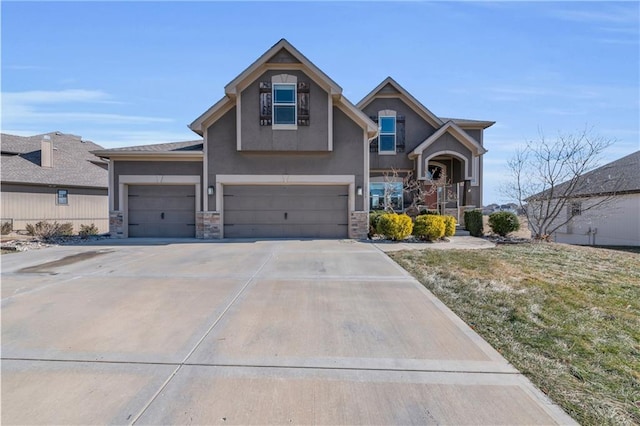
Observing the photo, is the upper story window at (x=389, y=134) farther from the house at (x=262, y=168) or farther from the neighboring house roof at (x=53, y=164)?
the neighboring house roof at (x=53, y=164)

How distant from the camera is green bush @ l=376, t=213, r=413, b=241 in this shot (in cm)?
1329

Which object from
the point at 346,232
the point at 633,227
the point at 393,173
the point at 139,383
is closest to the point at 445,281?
the point at 139,383

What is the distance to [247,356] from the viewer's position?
12.1 feet

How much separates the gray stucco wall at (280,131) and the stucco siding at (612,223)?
598 inches

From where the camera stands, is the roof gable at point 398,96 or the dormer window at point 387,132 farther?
the dormer window at point 387,132

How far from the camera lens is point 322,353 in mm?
3793

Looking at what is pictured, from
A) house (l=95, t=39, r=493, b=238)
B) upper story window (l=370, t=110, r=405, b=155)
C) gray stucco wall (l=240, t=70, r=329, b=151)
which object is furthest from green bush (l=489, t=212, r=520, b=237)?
gray stucco wall (l=240, t=70, r=329, b=151)

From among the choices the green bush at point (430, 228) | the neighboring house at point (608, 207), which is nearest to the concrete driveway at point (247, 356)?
the green bush at point (430, 228)

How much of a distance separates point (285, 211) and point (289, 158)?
216cm

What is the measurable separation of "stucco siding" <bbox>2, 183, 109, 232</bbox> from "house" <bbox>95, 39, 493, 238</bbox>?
29.6 ft

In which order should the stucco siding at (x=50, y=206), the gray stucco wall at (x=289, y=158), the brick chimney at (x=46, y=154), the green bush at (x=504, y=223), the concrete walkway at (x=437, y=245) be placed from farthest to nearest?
the brick chimney at (x=46, y=154), the stucco siding at (x=50, y=206), the green bush at (x=504, y=223), the gray stucco wall at (x=289, y=158), the concrete walkway at (x=437, y=245)

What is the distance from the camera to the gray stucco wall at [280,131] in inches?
539

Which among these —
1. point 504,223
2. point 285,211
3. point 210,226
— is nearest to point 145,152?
point 210,226

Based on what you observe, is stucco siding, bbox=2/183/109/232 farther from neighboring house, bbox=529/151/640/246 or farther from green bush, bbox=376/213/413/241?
neighboring house, bbox=529/151/640/246
